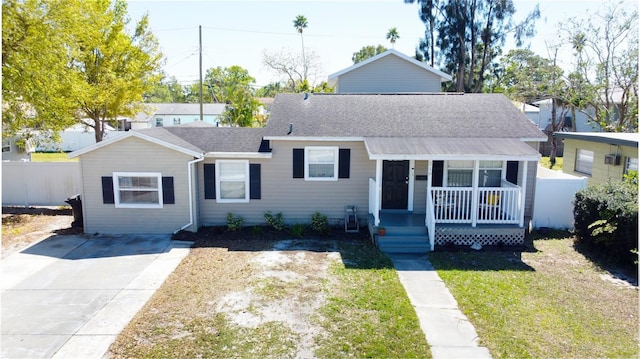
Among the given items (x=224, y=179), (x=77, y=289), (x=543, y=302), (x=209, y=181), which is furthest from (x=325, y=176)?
(x=77, y=289)

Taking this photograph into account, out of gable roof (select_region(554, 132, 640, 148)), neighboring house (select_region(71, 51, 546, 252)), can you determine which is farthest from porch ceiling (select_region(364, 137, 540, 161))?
gable roof (select_region(554, 132, 640, 148))

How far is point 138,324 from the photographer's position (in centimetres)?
681

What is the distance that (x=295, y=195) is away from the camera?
12688 millimetres

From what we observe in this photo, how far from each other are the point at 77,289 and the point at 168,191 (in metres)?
4.14

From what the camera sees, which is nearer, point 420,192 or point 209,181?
point 209,181

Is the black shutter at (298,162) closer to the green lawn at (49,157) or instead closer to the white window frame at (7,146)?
the white window frame at (7,146)

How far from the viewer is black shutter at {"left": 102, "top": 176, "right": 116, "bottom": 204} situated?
469 inches

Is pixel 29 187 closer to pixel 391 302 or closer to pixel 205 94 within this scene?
pixel 391 302

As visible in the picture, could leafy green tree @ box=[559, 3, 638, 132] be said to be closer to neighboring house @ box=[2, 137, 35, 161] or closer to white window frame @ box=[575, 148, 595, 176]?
white window frame @ box=[575, 148, 595, 176]

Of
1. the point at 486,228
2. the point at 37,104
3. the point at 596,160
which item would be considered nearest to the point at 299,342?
the point at 486,228

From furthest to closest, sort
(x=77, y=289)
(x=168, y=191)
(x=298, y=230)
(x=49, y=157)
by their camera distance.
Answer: (x=49, y=157) → (x=298, y=230) → (x=168, y=191) → (x=77, y=289)

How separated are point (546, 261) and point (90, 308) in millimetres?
9656

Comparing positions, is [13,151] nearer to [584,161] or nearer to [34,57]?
[34,57]

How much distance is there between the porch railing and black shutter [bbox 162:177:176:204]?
7.11 metres
